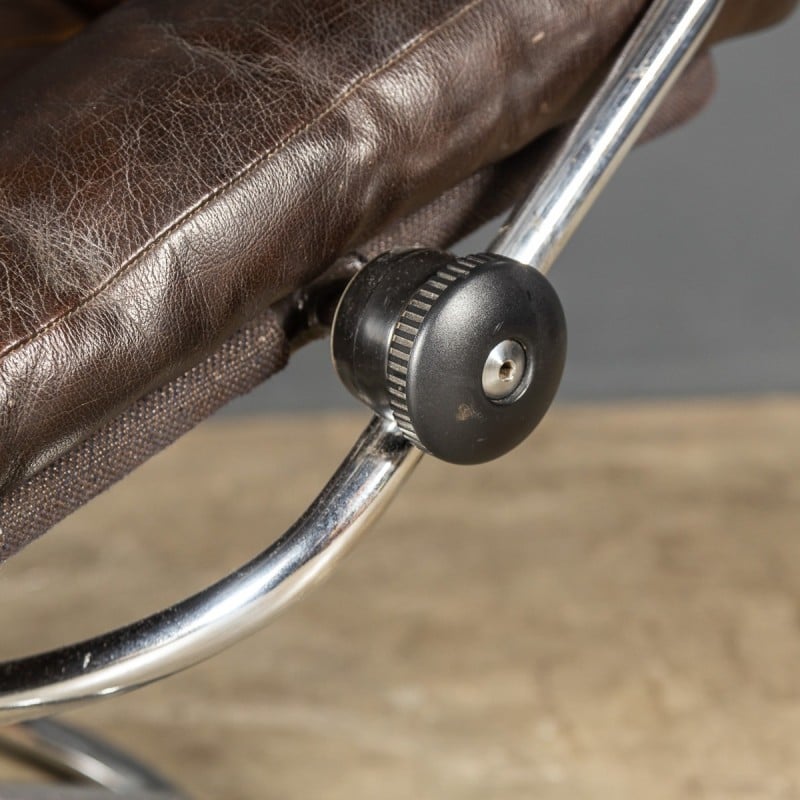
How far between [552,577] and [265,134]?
89 centimetres

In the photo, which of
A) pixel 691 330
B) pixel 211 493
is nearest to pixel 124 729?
pixel 211 493

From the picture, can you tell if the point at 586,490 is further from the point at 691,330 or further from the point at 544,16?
the point at 544,16

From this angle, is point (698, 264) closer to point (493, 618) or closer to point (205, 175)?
point (493, 618)

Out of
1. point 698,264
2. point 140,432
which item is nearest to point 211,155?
point 140,432

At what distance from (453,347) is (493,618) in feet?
2.69

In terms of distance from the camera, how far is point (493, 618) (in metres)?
1.27

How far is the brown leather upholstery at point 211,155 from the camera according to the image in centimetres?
48

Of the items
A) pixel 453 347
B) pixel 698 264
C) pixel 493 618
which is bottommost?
pixel 493 618

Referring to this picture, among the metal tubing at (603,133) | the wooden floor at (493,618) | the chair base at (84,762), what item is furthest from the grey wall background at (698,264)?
the metal tubing at (603,133)

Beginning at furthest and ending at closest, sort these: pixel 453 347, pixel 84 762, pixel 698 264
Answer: pixel 698 264 < pixel 84 762 < pixel 453 347

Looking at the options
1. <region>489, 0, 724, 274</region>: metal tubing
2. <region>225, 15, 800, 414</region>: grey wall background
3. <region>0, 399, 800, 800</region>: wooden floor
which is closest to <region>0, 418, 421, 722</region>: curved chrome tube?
<region>489, 0, 724, 274</region>: metal tubing

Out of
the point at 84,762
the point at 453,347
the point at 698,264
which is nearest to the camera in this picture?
the point at 453,347

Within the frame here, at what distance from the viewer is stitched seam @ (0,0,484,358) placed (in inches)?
18.4

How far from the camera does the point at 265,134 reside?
0.52m
